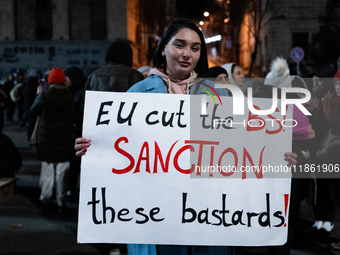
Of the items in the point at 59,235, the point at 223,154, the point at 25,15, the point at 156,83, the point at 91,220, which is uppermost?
the point at 25,15

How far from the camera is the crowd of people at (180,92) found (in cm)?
235

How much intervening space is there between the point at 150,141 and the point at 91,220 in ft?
1.70

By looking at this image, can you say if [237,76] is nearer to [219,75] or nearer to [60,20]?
[219,75]

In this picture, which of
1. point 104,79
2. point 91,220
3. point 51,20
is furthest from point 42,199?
point 51,20

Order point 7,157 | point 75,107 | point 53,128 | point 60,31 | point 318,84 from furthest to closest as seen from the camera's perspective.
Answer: point 60,31 < point 7,157 < point 75,107 < point 53,128 < point 318,84

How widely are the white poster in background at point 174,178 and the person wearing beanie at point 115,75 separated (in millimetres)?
2131

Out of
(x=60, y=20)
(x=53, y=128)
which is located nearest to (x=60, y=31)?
(x=60, y=20)

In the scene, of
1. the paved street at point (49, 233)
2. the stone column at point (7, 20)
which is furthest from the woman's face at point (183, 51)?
the stone column at point (7, 20)

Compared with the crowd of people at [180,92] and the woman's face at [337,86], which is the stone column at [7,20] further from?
the woman's face at [337,86]

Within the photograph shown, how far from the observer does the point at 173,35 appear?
2330 mm

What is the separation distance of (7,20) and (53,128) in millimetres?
26191

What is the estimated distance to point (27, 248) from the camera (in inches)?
170

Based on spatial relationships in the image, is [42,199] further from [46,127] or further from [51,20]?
[51,20]

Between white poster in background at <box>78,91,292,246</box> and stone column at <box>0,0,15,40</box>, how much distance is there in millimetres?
28919
